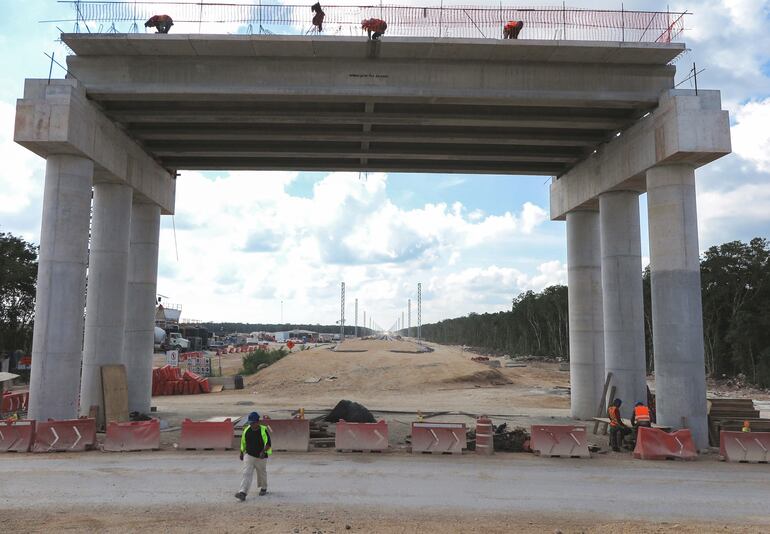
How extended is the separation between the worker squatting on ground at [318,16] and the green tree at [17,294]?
123 ft

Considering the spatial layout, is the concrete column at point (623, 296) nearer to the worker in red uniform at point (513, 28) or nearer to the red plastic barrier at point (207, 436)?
the worker in red uniform at point (513, 28)

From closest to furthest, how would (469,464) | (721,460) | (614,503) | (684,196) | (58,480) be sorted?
(614,503) < (58,480) < (469,464) < (721,460) < (684,196)

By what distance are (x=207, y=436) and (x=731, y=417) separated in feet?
49.8

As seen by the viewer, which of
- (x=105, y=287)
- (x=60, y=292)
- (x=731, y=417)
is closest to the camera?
(x=60, y=292)

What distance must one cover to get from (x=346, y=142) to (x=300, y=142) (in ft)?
5.88

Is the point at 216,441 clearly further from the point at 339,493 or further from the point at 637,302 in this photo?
the point at 637,302

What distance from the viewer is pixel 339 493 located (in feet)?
33.7

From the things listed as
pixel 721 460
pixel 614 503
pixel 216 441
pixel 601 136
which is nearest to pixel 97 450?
pixel 216 441

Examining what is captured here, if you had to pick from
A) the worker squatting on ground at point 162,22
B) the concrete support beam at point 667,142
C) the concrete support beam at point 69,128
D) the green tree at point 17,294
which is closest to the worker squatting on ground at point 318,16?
the worker squatting on ground at point 162,22

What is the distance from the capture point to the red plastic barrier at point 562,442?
14.1 meters

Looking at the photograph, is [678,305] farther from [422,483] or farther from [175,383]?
[175,383]

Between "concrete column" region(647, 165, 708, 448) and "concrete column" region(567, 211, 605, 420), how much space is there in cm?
568

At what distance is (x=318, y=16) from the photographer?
15688 mm

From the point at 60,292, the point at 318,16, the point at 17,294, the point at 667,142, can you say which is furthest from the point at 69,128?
the point at 17,294
